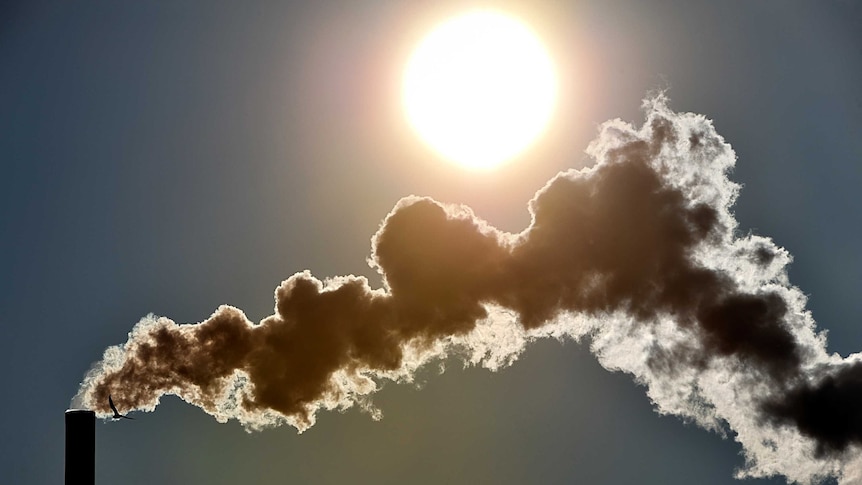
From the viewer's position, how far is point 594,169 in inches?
2116

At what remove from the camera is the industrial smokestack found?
50938 millimetres

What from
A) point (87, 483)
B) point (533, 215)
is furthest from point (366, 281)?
point (87, 483)

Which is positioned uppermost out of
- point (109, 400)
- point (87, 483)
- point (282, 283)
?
point (282, 283)

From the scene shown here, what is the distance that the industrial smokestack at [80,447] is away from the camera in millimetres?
50938

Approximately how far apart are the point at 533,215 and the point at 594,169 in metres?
3.50

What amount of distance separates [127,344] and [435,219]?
1552cm

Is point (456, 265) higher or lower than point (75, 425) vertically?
higher

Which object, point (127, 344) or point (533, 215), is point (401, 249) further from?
point (127, 344)

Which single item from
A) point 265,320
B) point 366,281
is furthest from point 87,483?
point 366,281

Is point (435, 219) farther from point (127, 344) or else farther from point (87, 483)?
point (87, 483)

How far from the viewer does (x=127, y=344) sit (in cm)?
5550

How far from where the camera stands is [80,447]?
169 ft

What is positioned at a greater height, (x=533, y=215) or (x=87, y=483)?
(x=533, y=215)

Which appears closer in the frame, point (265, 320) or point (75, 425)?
point (75, 425)
